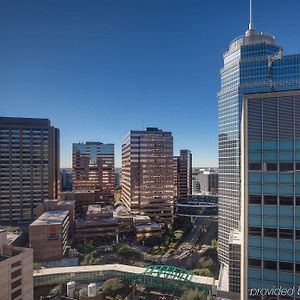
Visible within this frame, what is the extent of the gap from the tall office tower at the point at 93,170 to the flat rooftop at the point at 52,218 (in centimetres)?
6018

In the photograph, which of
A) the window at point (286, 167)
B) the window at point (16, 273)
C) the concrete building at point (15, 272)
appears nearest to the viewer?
the window at point (286, 167)

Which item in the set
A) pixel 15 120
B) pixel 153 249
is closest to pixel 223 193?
pixel 153 249

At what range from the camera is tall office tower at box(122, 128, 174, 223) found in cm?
10894

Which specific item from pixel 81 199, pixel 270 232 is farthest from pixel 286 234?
pixel 81 199

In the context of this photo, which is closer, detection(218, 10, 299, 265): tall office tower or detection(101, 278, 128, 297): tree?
detection(101, 278, 128, 297): tree

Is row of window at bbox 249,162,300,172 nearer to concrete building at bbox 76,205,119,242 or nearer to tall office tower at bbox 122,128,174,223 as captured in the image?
concrete building at bbox 76,205,119,242

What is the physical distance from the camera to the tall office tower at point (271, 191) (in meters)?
22.9

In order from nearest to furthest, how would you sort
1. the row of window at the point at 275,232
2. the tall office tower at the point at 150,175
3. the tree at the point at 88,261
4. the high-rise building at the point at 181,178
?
the row of window at the point at 275,232 < the tree at the point at 88,261 < the tall office tower at the point at 150,175 < the high-rise building at the point at 181,178

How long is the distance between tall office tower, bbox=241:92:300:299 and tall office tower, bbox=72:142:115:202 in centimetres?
13110

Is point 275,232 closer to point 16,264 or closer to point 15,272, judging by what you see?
point 16,264

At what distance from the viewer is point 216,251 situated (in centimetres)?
8031

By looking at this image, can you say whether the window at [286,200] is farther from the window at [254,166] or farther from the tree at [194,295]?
the tree at [194,295]

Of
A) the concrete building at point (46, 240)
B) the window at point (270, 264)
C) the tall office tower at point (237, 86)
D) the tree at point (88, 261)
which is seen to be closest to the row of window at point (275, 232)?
the window at point (270, 264)

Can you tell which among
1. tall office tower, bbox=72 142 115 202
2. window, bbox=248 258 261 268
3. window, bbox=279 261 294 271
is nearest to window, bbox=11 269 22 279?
window, bbox=248 258 261 268
